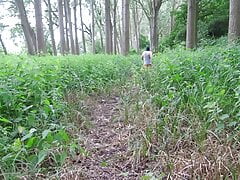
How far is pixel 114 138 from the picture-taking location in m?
Result: 3.47

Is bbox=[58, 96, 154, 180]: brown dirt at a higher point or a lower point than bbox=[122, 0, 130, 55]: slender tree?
lower

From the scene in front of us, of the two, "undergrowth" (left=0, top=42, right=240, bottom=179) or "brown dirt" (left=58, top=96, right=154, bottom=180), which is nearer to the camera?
"undergrowth" (left=0, top=42, right=240, bottom=179)

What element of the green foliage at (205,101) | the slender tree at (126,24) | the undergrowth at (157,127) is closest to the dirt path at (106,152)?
the undergrowth at (157,127)

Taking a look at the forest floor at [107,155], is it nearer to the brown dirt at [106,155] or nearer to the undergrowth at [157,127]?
the brown dirt at [106,155]

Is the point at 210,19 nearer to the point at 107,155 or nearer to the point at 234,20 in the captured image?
the point at 234,20

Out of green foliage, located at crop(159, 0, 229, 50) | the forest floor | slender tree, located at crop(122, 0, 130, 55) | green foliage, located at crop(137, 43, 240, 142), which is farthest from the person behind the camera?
slender tree, located at crop(122, 0, 130, 55)

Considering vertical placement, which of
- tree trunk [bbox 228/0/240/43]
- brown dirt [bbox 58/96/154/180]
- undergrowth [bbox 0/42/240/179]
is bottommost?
brown dirt [bbox 58/96/154/180]

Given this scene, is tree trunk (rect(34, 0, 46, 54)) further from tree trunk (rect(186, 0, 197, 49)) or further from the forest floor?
the forest floor

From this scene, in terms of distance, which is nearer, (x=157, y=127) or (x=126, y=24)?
(x=157, y=127)

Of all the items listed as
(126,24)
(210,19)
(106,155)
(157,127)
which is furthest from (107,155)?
(126,24)

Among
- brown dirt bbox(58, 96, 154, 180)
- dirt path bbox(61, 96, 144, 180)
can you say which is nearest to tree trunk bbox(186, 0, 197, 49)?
dirt path bbox(61, 96, 144, 180)

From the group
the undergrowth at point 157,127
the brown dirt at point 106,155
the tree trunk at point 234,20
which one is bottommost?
the brown dirt at point 106,155

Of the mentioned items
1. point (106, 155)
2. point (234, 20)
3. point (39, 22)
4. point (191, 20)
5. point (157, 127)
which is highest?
point (39, 22)

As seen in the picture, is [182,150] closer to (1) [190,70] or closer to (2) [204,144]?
(2) [204,144]
